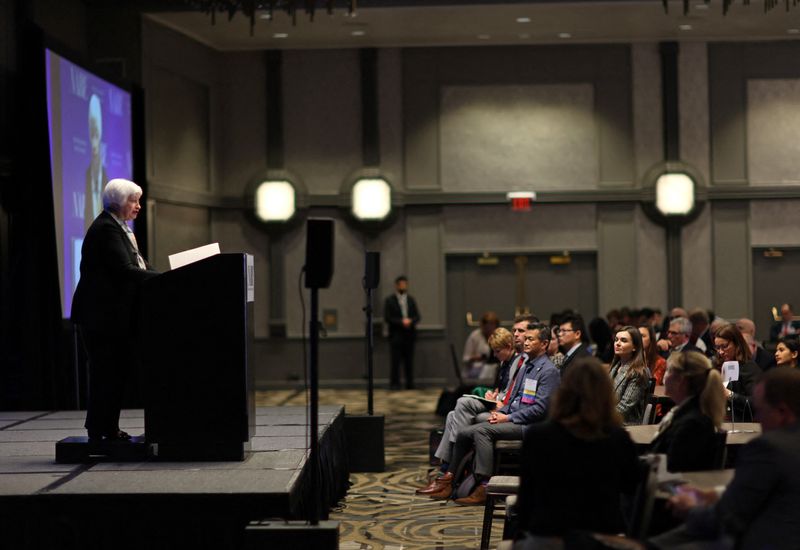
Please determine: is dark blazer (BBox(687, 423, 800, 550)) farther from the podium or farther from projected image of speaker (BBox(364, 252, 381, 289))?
projected image of speaker (BBox(364, 252, 381, 289))

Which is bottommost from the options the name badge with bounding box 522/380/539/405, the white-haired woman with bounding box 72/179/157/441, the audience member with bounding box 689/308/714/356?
the name badge with bounding box 522/380/539/405

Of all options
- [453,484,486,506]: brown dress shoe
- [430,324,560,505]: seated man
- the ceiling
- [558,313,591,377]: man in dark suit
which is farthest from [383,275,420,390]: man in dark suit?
[453,484,486,506]: brown dress shoe

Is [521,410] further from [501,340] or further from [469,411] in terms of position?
[501,340]

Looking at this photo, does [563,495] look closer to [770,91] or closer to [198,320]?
[198,320]

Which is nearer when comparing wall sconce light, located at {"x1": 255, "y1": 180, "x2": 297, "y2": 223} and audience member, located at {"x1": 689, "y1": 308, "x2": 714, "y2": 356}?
audience member, located at {"x1": 689, "y1": 308, "x2": 714, "y2": 356}

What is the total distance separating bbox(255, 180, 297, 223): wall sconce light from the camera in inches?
602

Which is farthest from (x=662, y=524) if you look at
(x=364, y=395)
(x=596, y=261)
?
(x=596, y=261)

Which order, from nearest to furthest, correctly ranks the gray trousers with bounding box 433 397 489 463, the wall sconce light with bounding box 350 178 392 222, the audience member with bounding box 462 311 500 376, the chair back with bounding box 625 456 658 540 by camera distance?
the chair back with bounding box 625 456 658 540
the gray trousers with bounding box 433 397 489 463
the audience member with bounding box 462 311 500 376
the wall sconce light with bounding box 350 178 392 222

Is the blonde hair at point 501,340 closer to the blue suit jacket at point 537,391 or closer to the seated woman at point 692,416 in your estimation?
the blue suit jacket at point 537,391

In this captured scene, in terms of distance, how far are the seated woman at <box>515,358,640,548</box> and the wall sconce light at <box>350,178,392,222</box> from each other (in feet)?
37.9

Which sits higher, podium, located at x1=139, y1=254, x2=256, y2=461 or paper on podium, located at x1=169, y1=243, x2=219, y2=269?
paper on podium, located at x1=169, y1=243, x2=219, y2=269

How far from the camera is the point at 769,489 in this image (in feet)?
11.1

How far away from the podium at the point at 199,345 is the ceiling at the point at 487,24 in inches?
325

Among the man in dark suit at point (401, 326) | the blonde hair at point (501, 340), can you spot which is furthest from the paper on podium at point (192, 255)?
the man in dark suit at point (401, 326)
